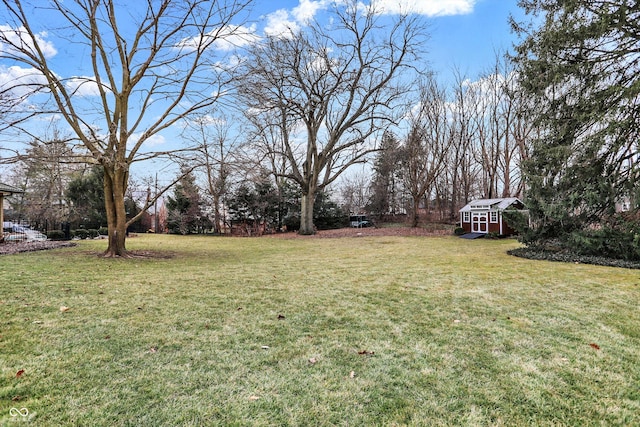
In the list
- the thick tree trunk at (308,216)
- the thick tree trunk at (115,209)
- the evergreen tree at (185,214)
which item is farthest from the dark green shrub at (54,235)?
the thick tree trunk at (308,216)

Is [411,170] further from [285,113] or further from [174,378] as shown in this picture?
[174,378]

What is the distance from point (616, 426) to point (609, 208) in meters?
8.95

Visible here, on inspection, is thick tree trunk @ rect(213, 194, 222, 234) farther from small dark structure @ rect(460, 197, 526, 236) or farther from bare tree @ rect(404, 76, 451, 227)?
small dark structure @ rect(460, 197, 526, 236)

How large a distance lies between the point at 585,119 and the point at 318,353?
961 cm

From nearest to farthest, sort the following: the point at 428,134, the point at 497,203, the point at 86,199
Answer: the point at 497,203
the point at 86,199
the point at 428,134

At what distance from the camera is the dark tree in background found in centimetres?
775

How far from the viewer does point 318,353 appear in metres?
2.76

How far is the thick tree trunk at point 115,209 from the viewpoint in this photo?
28.4 ft

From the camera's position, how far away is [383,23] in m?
17.0

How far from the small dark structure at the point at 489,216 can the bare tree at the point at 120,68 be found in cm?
1465

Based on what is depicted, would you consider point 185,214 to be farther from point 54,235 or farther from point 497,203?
point 497,203

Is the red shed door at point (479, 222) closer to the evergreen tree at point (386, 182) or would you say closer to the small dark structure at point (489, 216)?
the small dark structure at point (489, 216)

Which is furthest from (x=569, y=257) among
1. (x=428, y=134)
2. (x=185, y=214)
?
(x=185, y=214)

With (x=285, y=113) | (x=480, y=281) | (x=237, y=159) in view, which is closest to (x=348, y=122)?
(x=285, y=113)
